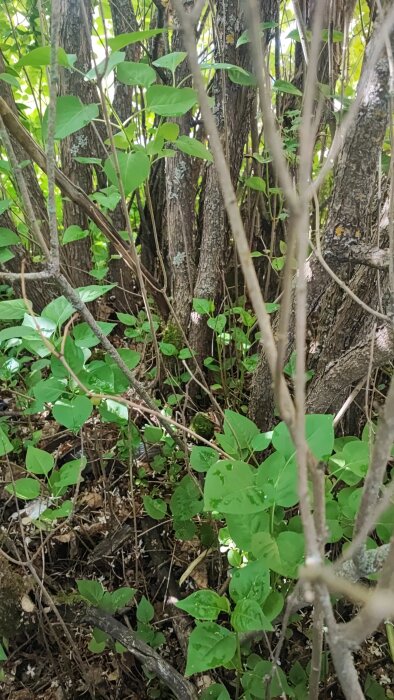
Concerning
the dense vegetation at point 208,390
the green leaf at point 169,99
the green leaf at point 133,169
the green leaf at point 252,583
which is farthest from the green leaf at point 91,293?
the green leaf at point 252,583

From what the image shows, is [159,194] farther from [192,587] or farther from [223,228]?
[192,587]

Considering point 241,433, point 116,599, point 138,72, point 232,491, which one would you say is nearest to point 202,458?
point 241,433

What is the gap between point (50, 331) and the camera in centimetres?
79

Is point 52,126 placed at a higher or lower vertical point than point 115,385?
higher

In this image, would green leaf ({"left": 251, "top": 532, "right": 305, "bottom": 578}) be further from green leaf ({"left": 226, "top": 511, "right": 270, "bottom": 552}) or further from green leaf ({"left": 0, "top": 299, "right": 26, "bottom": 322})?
green leaf ({"left": 0, "top": 299, "right": 26, "bottom": 322})

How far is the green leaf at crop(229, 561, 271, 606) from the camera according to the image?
28.0 inches

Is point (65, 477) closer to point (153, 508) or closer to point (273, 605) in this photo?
point (153, 508)

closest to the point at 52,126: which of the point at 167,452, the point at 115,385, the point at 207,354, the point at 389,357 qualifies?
the point at 115,385

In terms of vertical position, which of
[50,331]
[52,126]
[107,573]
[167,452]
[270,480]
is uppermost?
[52,126]

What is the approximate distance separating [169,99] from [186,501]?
85 cm

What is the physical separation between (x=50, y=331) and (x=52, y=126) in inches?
13.6

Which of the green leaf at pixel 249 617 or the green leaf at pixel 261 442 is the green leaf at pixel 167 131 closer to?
the green leaf at pixel 261 442

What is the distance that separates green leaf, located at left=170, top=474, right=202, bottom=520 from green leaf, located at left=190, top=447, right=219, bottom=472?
246 mm

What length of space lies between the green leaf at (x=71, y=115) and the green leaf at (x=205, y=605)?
29.6 inches
